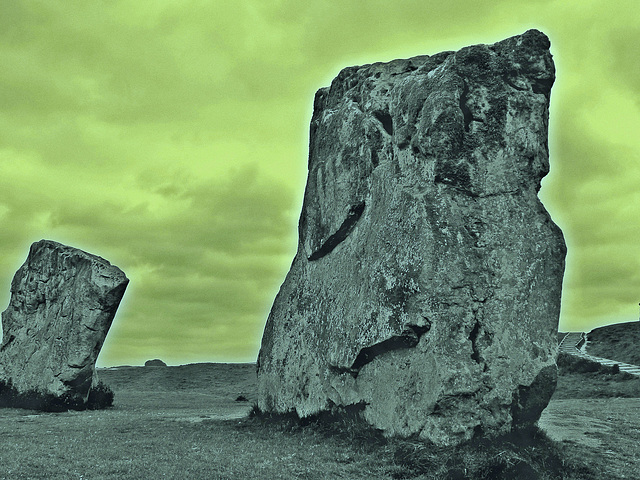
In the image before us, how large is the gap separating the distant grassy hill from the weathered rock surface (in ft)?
134

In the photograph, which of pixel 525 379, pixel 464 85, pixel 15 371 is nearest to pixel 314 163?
pixel 464 85

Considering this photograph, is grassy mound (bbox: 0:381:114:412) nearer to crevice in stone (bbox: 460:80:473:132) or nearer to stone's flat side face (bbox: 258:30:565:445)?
stone's flat side face (bbox: 258:30:565:445)

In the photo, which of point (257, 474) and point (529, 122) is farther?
point (529, 122)

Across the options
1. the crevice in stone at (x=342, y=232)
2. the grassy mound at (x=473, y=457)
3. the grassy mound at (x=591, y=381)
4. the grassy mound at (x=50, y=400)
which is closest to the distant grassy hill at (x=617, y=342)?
the grassy mound at (x=591, y=381)

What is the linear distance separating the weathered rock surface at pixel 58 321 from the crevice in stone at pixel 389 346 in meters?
11.9

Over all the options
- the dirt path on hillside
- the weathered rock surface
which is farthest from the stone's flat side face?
the weathered rock surface

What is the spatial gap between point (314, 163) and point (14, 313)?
1595 cm

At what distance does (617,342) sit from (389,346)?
5555cm

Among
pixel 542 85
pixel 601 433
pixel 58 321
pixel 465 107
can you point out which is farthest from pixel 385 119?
pixel 58 321

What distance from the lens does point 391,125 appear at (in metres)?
17.6

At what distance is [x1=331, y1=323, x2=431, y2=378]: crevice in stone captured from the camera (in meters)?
15.0

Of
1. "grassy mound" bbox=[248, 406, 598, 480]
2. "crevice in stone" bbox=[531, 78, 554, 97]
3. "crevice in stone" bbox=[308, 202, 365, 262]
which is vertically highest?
"crevice in stone" bbox=[531, 78, 554, 97]

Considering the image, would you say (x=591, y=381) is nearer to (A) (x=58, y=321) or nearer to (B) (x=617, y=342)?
(B) (x=617, y=342)

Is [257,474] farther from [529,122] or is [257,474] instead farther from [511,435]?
[529,122]
